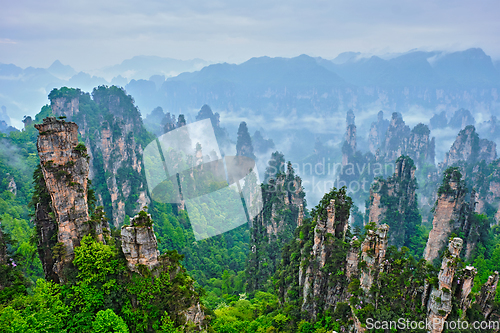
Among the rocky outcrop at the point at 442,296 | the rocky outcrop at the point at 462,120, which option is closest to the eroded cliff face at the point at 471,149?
the rocky outcrop at the point at 462,120

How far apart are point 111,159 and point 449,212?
50565mm

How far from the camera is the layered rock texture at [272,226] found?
40.5 m

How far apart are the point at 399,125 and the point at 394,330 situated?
117m

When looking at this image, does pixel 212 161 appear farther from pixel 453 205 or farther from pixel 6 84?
pixel 6 84

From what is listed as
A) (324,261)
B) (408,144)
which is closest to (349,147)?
(408,144)

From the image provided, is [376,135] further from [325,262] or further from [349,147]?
[325,262]

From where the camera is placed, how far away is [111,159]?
2034 inches

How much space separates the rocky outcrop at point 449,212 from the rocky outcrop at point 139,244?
35.1 metres

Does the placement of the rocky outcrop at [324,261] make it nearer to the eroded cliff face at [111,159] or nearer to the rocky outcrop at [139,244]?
the rocky outcrop at [139,244]

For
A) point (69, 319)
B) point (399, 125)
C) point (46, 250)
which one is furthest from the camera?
point (399, 125)

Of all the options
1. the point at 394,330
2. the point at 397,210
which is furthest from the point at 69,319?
the point at 397,210

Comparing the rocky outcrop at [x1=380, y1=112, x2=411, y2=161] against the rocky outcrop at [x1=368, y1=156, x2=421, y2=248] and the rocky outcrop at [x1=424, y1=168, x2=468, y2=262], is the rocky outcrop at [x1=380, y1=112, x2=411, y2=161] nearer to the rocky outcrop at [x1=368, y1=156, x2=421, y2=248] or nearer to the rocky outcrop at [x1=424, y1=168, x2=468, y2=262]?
the rocky outcrop at [x1=368, y1=156, x2=421, y2=248]

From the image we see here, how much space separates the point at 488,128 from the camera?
141500 millimetres

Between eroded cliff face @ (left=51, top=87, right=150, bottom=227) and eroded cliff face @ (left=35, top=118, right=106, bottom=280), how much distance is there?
32.6m
